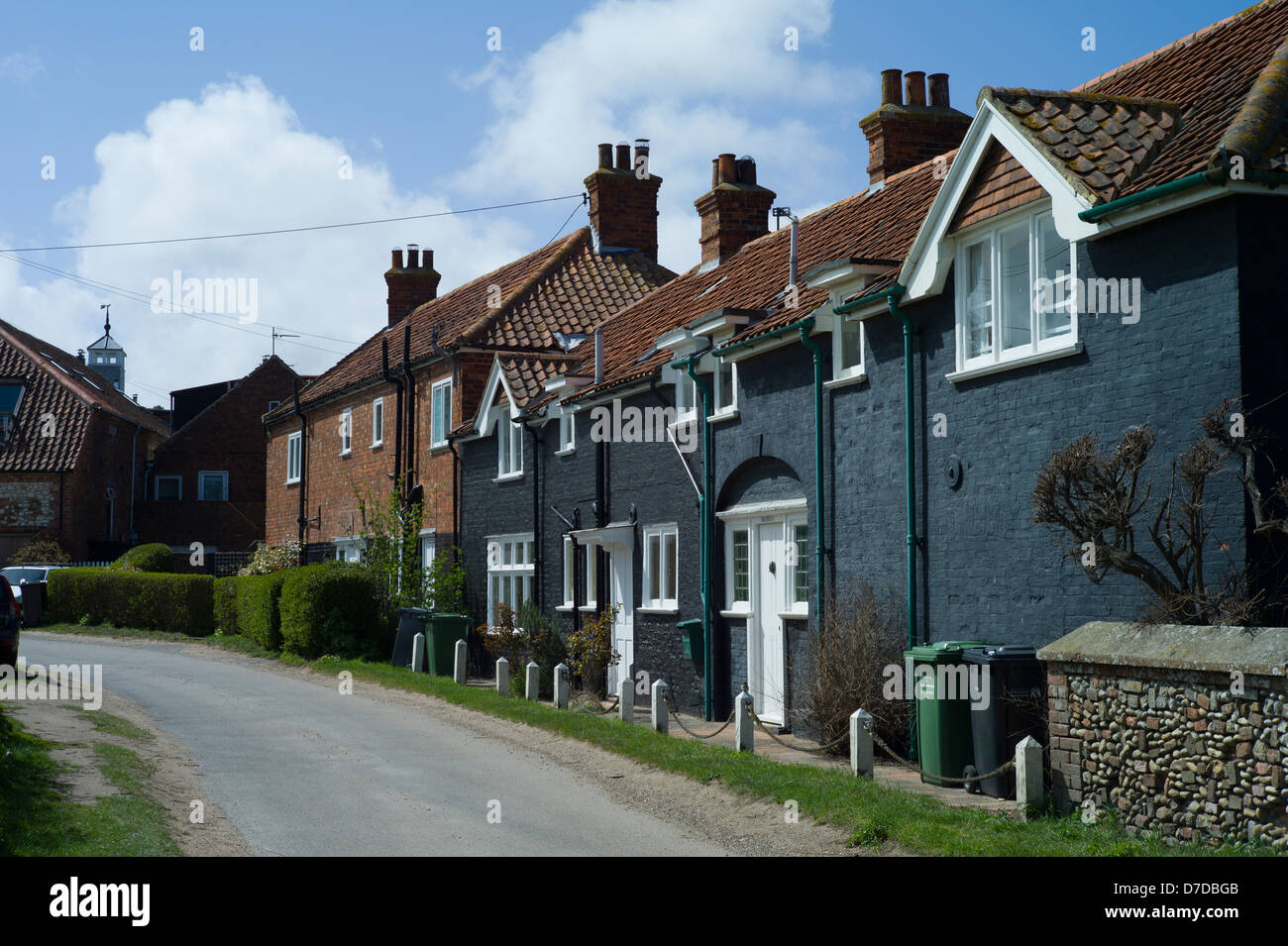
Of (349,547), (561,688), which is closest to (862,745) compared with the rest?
(561,688)

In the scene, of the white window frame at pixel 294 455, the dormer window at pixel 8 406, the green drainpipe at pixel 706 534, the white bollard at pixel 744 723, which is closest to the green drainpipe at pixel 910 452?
the white bollard at pixel 744 723

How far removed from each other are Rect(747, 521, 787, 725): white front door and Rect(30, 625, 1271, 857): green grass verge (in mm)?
1928

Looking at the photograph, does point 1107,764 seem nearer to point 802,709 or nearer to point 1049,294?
point 1049,294

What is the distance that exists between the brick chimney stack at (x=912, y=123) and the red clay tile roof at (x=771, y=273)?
0.78m

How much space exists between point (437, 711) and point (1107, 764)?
1125 cm

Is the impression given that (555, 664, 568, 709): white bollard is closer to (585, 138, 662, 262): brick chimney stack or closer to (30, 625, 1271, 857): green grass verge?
(30, 625, 1271, 857): green grass verge

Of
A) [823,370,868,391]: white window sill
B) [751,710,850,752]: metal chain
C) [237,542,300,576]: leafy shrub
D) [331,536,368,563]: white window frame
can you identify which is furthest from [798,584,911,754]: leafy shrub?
[237,542,300,576]: leafy shrub

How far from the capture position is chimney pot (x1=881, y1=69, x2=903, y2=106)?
19672 mm

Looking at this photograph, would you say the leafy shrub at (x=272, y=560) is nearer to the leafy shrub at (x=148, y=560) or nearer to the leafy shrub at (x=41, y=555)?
the leafy shrub at (x=148, y=560)

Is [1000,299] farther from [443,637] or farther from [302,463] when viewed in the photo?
[302,463]

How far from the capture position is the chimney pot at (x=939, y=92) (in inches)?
781

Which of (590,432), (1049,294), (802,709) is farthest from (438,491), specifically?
(1049,294)

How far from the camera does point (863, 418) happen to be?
1483 cm

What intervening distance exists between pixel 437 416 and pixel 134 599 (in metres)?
11.9
